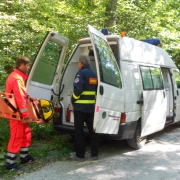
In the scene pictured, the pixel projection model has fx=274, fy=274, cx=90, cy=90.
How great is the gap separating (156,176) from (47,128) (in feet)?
10.4

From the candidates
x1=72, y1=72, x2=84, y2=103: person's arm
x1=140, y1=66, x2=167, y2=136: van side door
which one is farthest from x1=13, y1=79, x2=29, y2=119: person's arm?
x1=140, y1=66, x2=167, y2=136: van side door

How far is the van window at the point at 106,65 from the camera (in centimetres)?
461

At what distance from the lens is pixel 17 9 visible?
10.8 meters

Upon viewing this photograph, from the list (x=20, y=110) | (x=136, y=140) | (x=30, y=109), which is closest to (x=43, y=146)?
(x=30, y=109)

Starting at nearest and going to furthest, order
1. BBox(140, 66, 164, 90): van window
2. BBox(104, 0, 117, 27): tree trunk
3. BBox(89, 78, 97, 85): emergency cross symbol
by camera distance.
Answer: BBox(89, 78, 97, 85): emergency cross symbol
BBox(140, 66, 164, 90): van window
BBox(104, 0, 117, 27): tree trunk

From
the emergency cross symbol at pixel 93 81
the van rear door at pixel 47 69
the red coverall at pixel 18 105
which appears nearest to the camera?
the red coverall at pixel 18 105

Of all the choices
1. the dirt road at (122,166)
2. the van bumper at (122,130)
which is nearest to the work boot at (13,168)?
the dirt road at (122,166)

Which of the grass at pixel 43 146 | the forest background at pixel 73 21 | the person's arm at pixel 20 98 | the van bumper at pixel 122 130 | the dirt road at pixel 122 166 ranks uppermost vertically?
the forest background at pixel 73 21

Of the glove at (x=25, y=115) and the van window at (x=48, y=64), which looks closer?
the glove at (x=25, y=115)

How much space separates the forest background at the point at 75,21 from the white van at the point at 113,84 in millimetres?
2778

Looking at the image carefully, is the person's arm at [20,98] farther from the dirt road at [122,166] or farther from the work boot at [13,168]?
the dirt road at [122,166]

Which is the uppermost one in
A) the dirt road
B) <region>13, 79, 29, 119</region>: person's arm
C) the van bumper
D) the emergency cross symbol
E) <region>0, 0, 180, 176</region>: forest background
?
Result: <region>0, 0, 180, 176</region>: forest background

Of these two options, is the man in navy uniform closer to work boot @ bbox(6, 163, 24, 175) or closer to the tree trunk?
work boot @ bbox(6, 163, 24, 175)

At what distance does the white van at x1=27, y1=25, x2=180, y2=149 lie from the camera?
15.5ft
